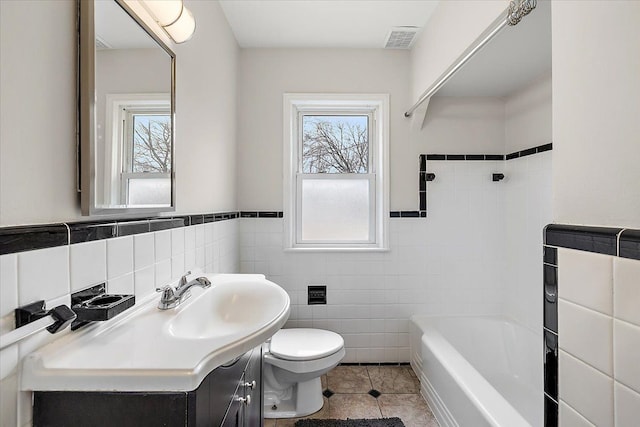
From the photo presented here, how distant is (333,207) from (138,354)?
6.67ft

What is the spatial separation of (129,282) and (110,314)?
0.84 ft

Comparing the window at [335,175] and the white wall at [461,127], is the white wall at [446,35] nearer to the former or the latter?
the white wall at [461,127]

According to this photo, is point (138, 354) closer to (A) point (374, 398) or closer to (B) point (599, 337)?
(B) point (599, 337)

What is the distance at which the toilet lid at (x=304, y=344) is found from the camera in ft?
6.07

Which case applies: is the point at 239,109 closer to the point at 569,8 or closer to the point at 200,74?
the point at 200,74

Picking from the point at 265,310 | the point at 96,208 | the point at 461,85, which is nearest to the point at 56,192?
the point at 96,208

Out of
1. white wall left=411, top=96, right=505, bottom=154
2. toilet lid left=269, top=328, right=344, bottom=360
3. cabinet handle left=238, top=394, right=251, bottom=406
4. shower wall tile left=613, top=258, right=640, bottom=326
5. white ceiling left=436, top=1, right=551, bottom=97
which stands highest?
white ceiling left=436, top=1, right=551, bottom=97

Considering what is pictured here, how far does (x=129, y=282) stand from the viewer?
103cm

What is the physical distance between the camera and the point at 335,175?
8.68 ft

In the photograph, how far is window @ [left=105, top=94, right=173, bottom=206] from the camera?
3.17 ft

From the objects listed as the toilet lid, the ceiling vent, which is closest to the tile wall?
the toilet lid

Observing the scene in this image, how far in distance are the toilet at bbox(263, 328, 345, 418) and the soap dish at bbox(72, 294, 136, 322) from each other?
1144mm

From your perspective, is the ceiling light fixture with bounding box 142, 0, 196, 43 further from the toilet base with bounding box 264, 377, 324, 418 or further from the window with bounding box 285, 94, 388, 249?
the toilet base with bounding box 264, 377, 324, 418

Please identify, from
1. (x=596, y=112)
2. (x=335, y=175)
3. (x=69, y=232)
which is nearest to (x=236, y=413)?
(x=69, y=232)
